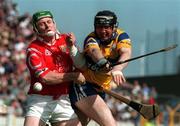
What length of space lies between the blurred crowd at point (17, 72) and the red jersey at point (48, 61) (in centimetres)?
957

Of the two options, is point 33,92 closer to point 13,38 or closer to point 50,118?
point 50,118

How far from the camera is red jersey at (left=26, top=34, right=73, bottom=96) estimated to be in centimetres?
797

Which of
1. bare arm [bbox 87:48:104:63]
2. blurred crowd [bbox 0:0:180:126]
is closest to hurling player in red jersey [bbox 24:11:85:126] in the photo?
bare arm [bbox 87:48:104:63]

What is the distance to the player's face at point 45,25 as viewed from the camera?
7.97m

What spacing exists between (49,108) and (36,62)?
58 cm

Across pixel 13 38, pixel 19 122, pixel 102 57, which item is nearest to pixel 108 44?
pixel 102 57

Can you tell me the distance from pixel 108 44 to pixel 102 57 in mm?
304

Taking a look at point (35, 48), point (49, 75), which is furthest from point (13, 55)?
point (49, 75)

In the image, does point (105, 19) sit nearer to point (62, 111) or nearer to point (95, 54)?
point (95, 54)

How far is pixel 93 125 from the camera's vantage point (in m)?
10.7

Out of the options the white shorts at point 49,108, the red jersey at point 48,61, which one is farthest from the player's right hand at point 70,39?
the white shorts at point 49,108

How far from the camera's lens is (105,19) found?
7.94 metres

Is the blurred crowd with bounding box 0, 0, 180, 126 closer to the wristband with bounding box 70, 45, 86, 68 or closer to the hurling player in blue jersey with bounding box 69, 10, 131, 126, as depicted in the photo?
the hurling player in blue jersey with bounding box 69, 10, 131, 126

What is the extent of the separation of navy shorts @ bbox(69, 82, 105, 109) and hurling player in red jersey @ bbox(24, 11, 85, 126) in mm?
58
